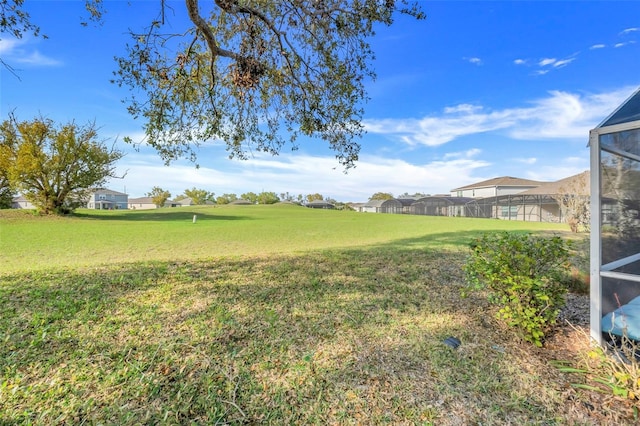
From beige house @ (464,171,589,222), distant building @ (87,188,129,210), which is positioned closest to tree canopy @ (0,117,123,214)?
beige house @ (464,171,589,222)

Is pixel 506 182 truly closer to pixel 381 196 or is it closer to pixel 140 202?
pixel 381 196

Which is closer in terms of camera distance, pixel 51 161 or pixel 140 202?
pixel 51 161

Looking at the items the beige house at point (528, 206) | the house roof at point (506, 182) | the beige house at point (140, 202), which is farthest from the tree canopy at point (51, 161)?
the beige house at point (140, 202)

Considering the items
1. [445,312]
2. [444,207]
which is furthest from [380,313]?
[444,207]

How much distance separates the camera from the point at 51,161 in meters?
20.3

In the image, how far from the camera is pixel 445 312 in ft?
11.9

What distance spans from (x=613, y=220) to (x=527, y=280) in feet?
3.66

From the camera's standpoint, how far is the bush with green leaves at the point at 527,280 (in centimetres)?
278

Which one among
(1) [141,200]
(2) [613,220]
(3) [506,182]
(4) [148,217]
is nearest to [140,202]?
(1) [141,200]

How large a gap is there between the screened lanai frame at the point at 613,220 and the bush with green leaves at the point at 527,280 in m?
0.29

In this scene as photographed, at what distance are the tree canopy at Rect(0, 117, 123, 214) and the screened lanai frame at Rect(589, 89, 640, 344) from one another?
27.5 meters

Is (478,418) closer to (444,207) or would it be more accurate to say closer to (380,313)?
(380,313)

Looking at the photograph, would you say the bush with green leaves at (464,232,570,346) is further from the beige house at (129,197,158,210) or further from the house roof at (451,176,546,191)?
the beige house at (129,197,158,210)

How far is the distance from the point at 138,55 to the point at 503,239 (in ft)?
21.9
